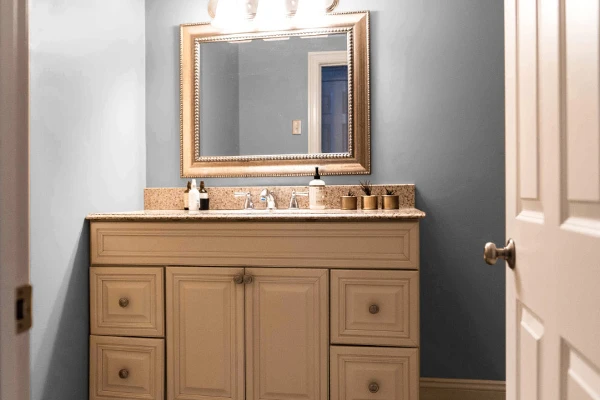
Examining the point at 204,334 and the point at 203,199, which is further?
the point at 203,199

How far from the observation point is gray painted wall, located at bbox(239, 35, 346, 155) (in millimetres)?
2141

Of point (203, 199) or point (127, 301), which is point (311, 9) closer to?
point (203, 199)

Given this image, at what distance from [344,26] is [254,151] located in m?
0.71

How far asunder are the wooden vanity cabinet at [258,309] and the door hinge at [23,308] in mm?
1150

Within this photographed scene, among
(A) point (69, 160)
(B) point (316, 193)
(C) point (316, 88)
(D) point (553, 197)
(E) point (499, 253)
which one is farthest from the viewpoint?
(C) point (316, 88)

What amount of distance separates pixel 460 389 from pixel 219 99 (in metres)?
1.73

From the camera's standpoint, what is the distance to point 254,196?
7.11 ft

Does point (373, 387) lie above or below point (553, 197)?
below

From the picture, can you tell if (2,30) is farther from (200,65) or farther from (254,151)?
(200,65)

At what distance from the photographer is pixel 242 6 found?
2143 mm

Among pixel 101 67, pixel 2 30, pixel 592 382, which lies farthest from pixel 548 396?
pixel 101 67

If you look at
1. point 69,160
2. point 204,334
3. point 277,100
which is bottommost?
point 204,334

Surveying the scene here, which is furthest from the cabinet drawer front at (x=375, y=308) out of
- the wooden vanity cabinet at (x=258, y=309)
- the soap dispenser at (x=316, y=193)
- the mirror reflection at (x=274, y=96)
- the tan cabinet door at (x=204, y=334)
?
the mirror reflection at (x=274, y=96)

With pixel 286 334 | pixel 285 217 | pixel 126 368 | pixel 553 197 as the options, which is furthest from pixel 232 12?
pixel 553 197
